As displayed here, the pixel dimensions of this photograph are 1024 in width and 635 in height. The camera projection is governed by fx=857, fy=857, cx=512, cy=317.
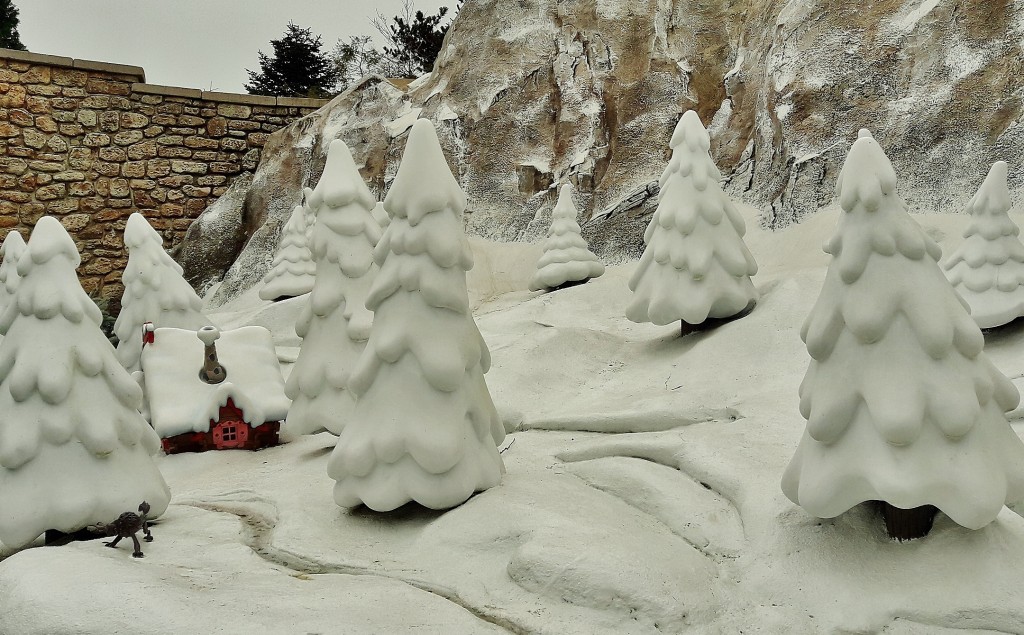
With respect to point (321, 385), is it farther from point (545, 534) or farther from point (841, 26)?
point (841, 26)

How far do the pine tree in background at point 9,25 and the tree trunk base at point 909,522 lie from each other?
60.2ft

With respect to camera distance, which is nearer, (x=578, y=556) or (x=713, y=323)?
(x=578, y=556)

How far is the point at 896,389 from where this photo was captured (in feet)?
9.22

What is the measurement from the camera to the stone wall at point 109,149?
39.2 ft

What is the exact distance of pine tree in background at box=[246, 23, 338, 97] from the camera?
18156 millimetres

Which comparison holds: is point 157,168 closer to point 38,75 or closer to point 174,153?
point 174,153

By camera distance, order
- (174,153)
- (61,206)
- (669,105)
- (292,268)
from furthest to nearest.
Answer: (174,153), (61,206), (292,268), (669,105)

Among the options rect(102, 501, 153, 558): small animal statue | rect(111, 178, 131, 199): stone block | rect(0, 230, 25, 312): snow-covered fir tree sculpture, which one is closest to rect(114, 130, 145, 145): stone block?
rect(111, 178, 131, 199): stone block

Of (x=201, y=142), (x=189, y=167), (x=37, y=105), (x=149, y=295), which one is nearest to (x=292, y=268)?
(x=149, y=295)

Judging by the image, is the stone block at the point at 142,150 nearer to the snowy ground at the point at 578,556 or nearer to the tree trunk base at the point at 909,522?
the snowy ground at the point at 578,556

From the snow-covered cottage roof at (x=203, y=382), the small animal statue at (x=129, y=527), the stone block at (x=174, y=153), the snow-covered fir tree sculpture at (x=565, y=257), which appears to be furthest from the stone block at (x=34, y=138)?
the small animal statue at (x=129, y=527)

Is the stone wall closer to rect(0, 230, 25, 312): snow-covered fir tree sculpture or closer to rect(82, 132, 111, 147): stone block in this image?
rect(82, 132, 111, 147): stone block

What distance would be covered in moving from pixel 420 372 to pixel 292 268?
681 cm

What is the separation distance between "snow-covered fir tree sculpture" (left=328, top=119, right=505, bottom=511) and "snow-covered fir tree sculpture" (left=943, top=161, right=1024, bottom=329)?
3392 millimetres
